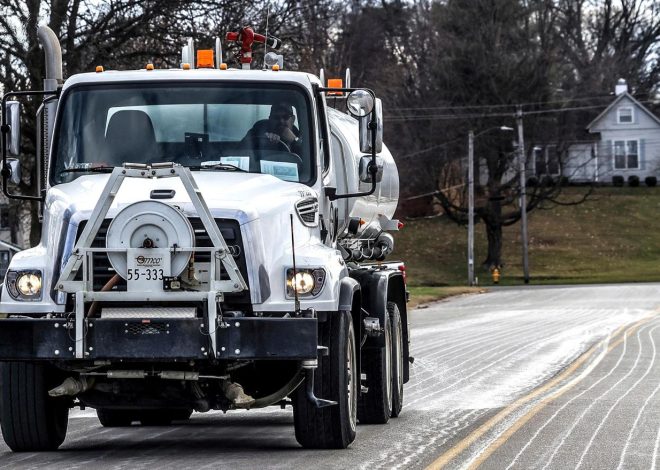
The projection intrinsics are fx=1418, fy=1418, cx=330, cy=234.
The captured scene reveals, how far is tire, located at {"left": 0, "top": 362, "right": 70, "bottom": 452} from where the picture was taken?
10.7 m

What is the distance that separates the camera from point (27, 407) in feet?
35.0

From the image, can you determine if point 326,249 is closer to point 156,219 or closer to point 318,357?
point 318,357

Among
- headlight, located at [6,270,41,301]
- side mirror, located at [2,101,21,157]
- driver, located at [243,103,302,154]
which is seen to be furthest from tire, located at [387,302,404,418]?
headlight, located at [6,270,41,301]

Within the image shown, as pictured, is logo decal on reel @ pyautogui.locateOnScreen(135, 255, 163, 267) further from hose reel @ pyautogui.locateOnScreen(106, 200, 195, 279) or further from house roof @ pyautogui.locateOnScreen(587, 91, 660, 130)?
house roof @ pyautogui.locateOnScreen(587, 91, 660, 130)

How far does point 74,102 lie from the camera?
11.4 m

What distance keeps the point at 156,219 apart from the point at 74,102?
2181mm

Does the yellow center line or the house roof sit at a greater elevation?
the house roof

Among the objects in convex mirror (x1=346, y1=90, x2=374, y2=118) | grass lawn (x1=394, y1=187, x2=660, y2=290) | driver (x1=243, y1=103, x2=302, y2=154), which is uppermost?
convex mirror (x1=346, y1=90, x2=374, y2=118)

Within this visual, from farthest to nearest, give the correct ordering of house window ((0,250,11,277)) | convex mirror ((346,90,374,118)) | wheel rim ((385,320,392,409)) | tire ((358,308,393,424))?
house window ((0,250,11,277)), wheel rim ((385,320,392,409)), tire ((358,308,393,424)), convex mirror ((346,90,374,118))

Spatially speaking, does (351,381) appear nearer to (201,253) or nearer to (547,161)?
(201,253)

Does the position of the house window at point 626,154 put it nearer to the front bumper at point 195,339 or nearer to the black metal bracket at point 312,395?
the black metal bracket at point 312,395

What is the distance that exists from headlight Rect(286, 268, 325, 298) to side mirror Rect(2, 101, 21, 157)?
2629 millimetres

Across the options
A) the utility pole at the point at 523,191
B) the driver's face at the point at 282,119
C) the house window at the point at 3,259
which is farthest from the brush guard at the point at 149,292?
the utility pole at the point at 523,191

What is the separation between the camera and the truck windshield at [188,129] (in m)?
11.1
